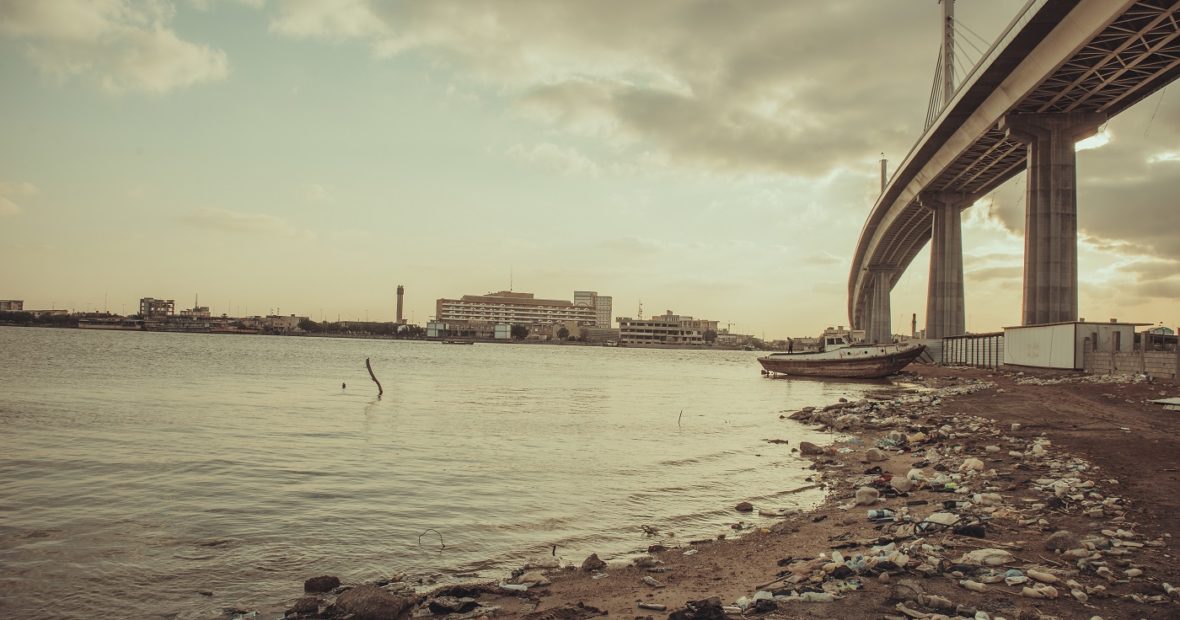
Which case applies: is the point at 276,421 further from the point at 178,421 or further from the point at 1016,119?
the point at 1016,119

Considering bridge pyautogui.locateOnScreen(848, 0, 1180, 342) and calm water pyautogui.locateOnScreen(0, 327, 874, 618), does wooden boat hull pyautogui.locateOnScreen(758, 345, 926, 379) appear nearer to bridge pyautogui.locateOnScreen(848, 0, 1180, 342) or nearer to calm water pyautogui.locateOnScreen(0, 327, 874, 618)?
bridge pyautogui.locateOnScreen(848, 0, 1180, 342)

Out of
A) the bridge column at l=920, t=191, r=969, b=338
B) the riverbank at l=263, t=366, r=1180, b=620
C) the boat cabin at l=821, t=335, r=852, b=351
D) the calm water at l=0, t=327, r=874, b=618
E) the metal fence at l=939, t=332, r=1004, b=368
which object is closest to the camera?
the riverbank at l=263, t=366, r=1180, b=620

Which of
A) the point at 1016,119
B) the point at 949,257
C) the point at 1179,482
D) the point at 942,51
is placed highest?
the point at 942,51

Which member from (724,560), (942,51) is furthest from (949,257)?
(724,560)

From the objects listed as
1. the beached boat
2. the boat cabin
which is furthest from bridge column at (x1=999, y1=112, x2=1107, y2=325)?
the boat cabin

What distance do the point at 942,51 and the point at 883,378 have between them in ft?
144

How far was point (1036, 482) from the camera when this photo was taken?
10.1 m

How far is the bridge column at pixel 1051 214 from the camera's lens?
44938 mm

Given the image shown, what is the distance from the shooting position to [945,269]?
7281cm

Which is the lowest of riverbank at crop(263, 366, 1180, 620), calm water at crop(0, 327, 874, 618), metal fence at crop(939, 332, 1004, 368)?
calm water at crop(0, 327, 874, 618)

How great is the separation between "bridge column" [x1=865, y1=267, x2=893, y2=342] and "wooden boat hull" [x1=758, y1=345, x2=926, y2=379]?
74647mm

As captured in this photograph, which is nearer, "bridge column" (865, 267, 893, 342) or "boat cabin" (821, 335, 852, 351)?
"boat cabin" (821, 335, 852, 351)

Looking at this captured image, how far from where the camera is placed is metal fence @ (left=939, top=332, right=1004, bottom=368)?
49125mm

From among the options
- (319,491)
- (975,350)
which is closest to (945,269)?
(975,350)
